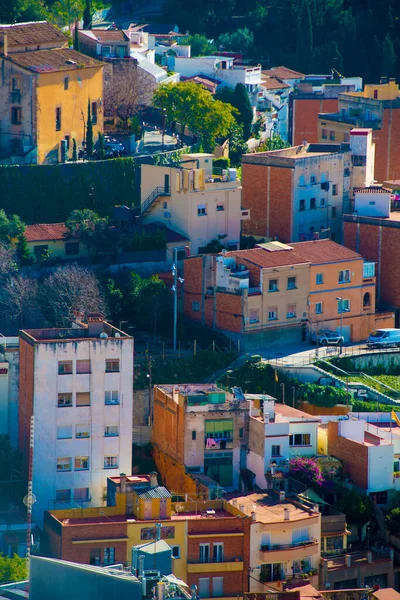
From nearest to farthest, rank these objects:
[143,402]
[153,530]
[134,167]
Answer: [153,530], [143,402], [134,167]

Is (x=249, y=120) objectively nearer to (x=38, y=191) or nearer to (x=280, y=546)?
(x=38, y=191)

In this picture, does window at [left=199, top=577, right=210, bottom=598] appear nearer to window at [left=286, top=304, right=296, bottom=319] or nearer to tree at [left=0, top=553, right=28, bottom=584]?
tree at [left=0, top=553, right=28, bottom=584]

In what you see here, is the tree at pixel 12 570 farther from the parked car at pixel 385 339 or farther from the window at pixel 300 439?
the parked car at pixel 385 339

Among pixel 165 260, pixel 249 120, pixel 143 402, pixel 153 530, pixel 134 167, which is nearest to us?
pixel 153 530

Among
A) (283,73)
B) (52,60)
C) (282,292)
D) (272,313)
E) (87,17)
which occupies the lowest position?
(272,313)

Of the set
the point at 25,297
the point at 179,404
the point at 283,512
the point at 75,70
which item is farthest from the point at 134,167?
the point at 283,512

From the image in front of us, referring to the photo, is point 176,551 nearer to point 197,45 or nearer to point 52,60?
point 52,60

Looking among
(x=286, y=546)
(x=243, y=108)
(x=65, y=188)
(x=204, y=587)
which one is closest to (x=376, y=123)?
(x=243, y=108)

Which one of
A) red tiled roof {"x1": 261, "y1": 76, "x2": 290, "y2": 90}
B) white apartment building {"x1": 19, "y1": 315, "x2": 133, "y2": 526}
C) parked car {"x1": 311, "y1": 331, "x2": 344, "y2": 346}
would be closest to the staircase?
parked car {"x1": 311, "y1": 331, "x2": 344, "y2": 346}
